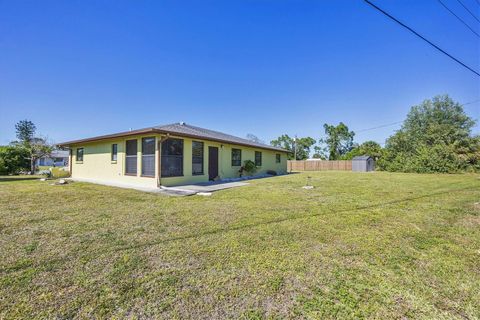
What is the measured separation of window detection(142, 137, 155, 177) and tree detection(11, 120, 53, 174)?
15551mm

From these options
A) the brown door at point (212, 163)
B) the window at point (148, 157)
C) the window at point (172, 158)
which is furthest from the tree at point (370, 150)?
the window at point (148, 157)

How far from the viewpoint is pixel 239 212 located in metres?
4.84

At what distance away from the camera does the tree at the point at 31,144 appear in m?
18.1

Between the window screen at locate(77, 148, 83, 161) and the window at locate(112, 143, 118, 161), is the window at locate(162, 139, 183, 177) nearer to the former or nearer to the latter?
the window at locate(112, 143, 118, 161)

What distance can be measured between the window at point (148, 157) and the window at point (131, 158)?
660 mm

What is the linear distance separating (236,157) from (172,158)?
4.81 meters

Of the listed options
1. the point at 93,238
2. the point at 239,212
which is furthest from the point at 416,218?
the point at 93,238

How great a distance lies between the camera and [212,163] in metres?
11.3

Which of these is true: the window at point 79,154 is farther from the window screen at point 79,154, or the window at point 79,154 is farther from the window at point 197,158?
the window at point 197,158

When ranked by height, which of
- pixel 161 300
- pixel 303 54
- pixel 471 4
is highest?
pixel 303 54

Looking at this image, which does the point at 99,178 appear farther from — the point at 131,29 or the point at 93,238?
the point at 93,238

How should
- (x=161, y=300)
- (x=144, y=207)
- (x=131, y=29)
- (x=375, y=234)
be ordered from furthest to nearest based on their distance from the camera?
(x=131, y=29) → (x=144, y=207) → (x=375, y=234) → (x=161, y=300)

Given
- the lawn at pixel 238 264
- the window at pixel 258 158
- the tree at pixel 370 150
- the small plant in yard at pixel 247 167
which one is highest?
the tree at pixel 370 150

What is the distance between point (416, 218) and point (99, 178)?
523 inches
